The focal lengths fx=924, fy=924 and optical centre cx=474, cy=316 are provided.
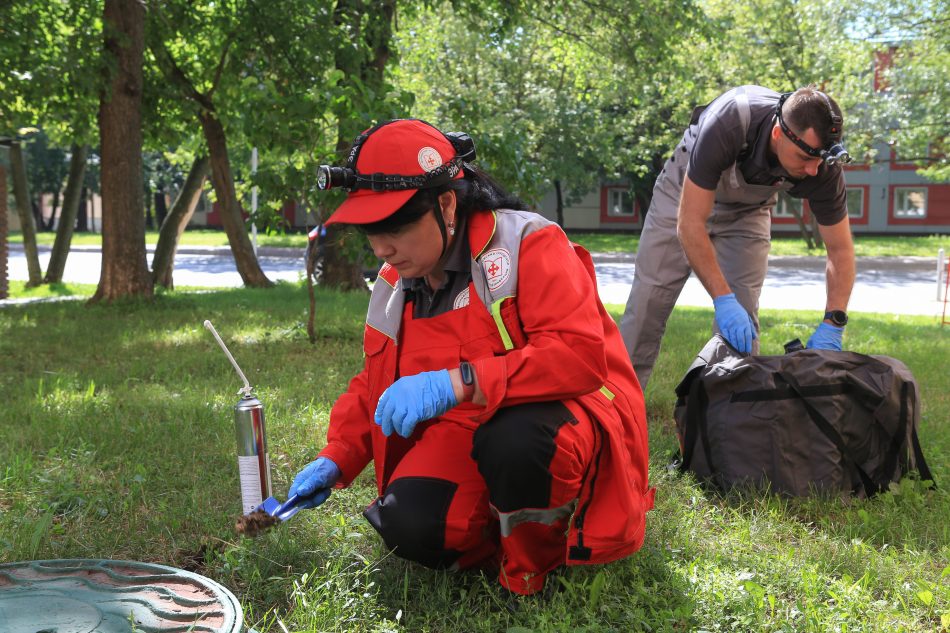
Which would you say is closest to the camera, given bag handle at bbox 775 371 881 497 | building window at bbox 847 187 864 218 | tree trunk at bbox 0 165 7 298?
bag handle at bbox 775 371 881 497

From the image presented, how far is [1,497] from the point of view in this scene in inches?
127

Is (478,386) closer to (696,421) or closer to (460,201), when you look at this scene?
(460,201)

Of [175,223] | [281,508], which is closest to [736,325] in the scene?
[281,508]

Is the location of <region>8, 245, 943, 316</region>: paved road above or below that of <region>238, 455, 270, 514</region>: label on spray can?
below

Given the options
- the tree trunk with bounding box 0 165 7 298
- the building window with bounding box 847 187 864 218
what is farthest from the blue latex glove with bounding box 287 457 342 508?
the building window with bounding box 847 187 864 218

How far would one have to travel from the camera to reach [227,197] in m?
11.6

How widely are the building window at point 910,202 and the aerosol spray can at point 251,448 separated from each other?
37.3 meters

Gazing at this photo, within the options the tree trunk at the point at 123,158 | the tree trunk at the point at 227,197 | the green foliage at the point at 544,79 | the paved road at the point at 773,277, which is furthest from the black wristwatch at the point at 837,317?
the tree trunk at the point at 227,197

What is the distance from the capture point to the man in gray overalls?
135 inches

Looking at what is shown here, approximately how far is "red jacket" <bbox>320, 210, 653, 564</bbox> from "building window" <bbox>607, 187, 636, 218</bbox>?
1486 inches

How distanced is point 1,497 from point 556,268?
2.19 metres

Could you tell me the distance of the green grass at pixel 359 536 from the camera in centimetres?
237

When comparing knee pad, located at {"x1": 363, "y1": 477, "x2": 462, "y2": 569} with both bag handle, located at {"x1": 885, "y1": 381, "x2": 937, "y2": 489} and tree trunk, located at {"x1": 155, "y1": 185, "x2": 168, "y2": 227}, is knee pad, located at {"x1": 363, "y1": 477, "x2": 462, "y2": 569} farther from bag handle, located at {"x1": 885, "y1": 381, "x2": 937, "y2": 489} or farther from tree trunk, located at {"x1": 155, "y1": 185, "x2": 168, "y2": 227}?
tree trunk, located at {"x1": 155, "y1": 185, "x2": 168, "y2": 227}

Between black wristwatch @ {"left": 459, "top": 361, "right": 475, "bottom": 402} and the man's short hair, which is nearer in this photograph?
black wristwatch @ {"left": 459, "top": 361, "right": 475, "bottom": 402}
